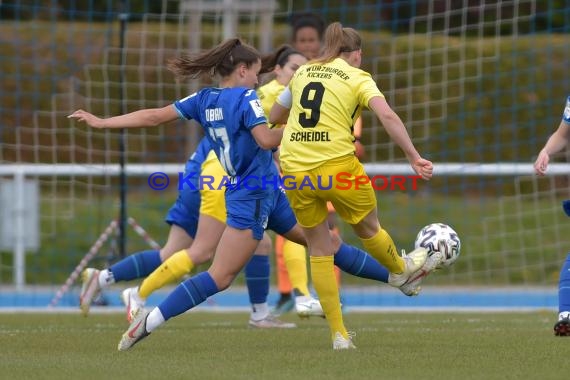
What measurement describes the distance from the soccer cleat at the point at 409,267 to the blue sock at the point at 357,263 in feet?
0.58

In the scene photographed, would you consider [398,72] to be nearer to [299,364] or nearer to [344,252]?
[344,252]

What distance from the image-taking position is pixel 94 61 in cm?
1498

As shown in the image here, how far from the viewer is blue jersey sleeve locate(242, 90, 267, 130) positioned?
6359 mm

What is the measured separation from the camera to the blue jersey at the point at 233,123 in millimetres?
6422

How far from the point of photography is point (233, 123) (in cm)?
648

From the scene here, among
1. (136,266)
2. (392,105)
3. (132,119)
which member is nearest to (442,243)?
(132,119)

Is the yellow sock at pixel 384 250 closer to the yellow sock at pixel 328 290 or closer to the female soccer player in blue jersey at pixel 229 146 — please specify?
the yellow sock at pixel 328 290

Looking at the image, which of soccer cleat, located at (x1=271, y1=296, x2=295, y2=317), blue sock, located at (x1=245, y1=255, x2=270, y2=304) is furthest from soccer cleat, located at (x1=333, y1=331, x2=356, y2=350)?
soccer cleat, located at (x1=271, y1=296, x2=295, y2=317)

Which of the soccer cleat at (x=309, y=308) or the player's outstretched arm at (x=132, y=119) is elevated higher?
the player's outstretched arm at (x=132, y=119)

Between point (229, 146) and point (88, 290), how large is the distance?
2255mm

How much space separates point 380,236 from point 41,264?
25.5ft

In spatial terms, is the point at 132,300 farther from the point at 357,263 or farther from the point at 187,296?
the point at 187,296

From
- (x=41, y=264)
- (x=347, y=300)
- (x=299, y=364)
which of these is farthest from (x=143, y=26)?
(x=299, y=364)

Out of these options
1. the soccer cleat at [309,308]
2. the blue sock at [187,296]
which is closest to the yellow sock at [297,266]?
the soccer cleat at [309,308]
